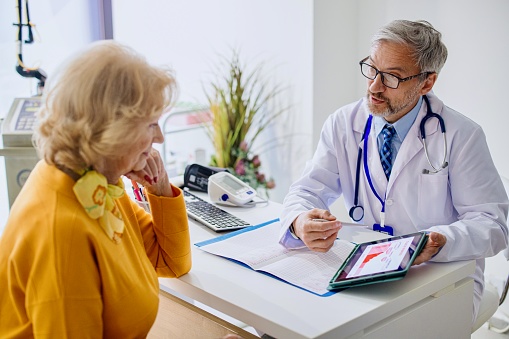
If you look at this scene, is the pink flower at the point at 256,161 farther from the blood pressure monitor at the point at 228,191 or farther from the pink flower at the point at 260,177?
the blood pressure monitor at the point at 228,191

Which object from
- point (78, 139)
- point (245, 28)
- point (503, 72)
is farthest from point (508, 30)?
point (78, 139)

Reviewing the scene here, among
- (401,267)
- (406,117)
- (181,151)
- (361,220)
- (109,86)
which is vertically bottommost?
(181,151)

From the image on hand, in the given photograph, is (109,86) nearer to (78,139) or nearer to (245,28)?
(78,139)

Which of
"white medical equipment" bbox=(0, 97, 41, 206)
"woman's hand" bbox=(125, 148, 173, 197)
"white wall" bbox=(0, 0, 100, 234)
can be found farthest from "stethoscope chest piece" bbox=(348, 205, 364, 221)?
"white wall" bbox=(0, 0, 100, 234)

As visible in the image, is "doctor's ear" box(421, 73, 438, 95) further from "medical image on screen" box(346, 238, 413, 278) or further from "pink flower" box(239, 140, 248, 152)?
"pink flower" box(239, 140, 248, 152)

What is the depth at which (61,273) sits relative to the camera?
1.31 meters

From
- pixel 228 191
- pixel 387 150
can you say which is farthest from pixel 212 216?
pixel 387 150

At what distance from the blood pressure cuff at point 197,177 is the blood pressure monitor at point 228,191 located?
7 cm

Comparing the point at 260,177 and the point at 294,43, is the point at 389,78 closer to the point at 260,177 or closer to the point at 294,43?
the point at 294,43

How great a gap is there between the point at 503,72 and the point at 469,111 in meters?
0.23

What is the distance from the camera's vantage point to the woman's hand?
1.69 m

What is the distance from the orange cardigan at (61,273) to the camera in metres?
1.31

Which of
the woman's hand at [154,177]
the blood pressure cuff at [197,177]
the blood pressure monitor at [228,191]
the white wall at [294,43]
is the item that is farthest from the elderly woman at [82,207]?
the white wall at [294,43]

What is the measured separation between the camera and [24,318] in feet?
4.46
